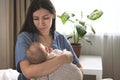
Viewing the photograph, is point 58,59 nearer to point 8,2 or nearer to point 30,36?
point 30,36

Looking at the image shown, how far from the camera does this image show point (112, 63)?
107 inches

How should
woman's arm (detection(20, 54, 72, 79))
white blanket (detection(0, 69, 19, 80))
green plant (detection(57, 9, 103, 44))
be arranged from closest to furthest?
woman's arm (detection(20, 54, 72, 79)) → white blanket (detection(0, 69, 19, 80)) → green plant (detection(57, 9, 103, 44))

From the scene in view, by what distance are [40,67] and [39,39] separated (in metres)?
0.29

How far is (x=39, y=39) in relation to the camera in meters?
1.45

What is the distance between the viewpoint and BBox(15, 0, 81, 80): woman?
1221 millimetres

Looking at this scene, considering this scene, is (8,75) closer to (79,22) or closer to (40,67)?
(40,67)

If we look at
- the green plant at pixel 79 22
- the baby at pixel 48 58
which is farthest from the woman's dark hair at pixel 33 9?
the green plant at pixel 79 22

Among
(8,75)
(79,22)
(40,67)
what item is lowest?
(8,75)

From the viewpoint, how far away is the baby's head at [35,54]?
1251 mm

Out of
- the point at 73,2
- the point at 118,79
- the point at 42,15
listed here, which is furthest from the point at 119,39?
the point at 42,15

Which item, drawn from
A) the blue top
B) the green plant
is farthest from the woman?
the green plant

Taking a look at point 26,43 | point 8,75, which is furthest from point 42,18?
point 8,75

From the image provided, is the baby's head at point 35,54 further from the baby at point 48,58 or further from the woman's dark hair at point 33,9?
the woman's dark hair at point 33,9

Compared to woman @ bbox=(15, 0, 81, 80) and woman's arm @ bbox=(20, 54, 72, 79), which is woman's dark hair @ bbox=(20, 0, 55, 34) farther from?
woman's arm @ bbox=(20, 54, 72, 79)
